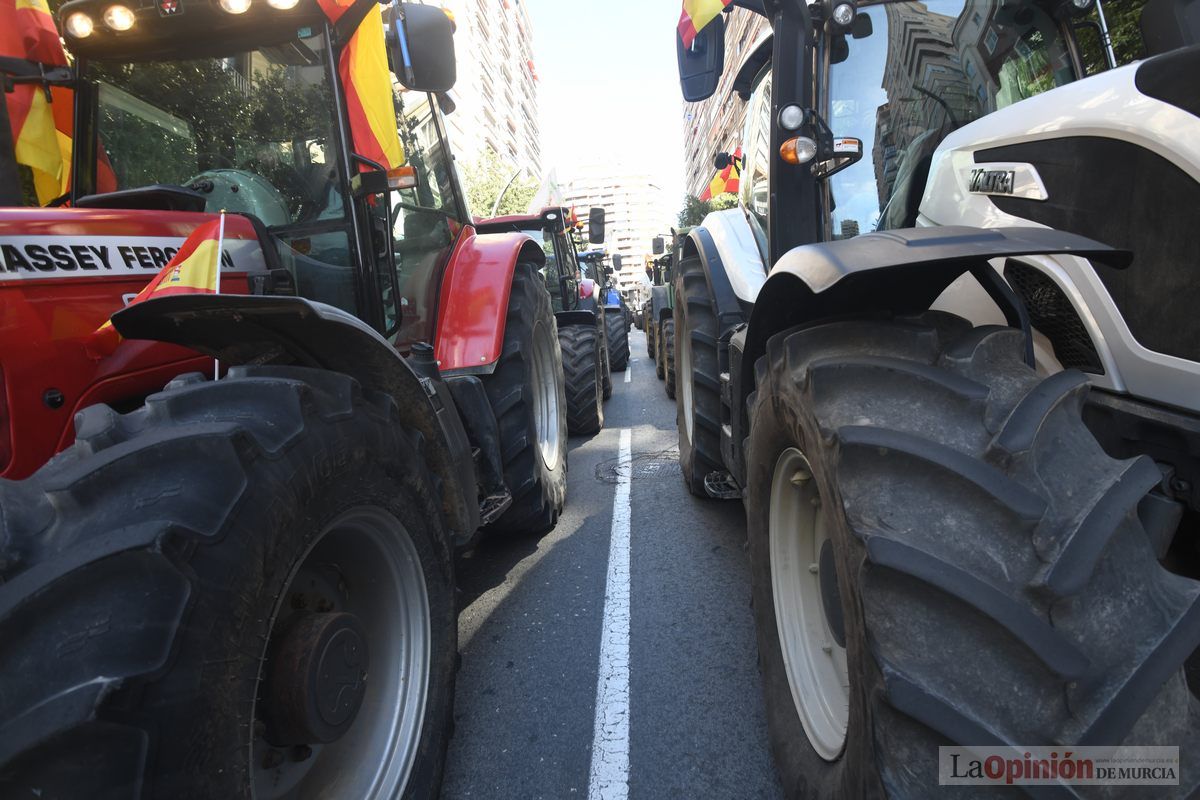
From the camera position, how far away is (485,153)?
34219 mm

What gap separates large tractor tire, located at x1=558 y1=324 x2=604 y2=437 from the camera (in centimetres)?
570

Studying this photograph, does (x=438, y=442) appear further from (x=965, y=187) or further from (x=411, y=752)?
(x=965, y=187)

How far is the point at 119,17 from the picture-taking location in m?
2.25

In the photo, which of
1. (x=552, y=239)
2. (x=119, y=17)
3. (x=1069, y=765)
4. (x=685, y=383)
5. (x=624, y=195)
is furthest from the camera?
(x=624, y=195)

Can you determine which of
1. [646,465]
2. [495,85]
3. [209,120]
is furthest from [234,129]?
[495,85]

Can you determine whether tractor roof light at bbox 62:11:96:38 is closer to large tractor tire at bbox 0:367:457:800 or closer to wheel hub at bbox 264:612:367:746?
large tractor tire at bbox 0:367:457:800

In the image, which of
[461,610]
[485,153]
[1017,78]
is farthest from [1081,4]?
[485,153]

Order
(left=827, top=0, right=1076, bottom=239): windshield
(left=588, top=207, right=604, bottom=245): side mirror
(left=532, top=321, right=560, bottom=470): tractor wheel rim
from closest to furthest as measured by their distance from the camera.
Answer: (left=827, top=0, right=1076, bottom=239): windshield, (left=532, top=321, right=560, bottom=470): tractor wheel rim, (left=588, top=207, right=604, bottom=245): side mirror

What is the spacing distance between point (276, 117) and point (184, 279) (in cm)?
109

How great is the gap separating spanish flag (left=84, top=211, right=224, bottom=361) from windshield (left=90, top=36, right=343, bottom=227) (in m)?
0.73

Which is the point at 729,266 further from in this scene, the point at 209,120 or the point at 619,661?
the point at 209,120

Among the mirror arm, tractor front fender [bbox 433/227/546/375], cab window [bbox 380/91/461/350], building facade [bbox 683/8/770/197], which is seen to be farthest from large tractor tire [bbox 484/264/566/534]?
building facade [bbox 683/8/770/197]

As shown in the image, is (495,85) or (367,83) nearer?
(367,83)

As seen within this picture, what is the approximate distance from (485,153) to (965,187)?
3547 centimetres
